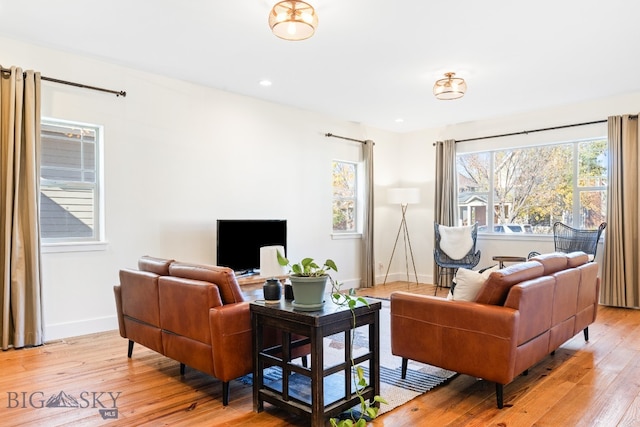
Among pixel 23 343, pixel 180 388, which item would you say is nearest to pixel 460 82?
pixel 180 388

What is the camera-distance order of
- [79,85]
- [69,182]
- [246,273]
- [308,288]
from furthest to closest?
[246,273] < [69,182] < [79,85] < [308,288]

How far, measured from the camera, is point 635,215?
528cm

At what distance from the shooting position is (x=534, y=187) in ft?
20.8

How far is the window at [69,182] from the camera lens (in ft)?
13.4

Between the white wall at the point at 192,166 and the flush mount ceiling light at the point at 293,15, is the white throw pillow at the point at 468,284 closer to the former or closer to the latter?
the flush mount ceiling light at the point at 293,15

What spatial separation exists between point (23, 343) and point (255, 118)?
135 inches

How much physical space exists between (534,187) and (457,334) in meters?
4.49

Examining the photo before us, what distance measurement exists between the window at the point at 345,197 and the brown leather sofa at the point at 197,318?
12.7 feet

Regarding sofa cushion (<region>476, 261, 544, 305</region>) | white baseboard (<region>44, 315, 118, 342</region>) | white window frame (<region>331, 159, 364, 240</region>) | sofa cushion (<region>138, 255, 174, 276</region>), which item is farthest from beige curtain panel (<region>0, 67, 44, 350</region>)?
white window frame (<region>331, 159, 364, 240</region>)

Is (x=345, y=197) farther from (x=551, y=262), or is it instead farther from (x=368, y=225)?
(x=551, y=262)

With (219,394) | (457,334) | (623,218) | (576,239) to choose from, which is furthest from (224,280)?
(623,218)

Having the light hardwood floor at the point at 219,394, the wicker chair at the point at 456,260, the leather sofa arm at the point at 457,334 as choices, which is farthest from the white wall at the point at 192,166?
the leather sofa arm at the point at 457,334

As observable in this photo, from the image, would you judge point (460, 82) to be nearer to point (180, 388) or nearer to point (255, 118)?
point (255, 118)

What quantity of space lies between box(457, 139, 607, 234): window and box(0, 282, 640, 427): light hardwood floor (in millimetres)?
2725
